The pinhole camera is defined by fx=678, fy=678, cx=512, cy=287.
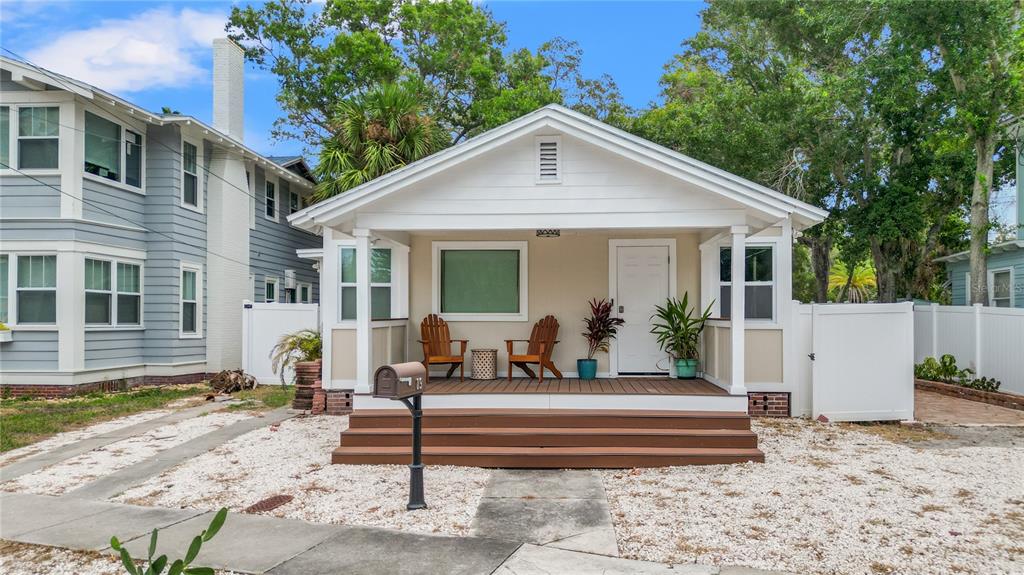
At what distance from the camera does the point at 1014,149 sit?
15.3 meters

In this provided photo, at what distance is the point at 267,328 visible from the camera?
45.7 ft

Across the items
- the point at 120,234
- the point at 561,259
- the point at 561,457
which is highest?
the point at 120,234

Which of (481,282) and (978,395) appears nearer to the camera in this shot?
(481,282)

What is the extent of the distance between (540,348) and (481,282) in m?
1.50

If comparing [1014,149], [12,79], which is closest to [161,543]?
[12,79]

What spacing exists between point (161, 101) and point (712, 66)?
16722 mm

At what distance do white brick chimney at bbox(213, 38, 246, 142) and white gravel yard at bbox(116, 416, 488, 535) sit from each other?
10334mm

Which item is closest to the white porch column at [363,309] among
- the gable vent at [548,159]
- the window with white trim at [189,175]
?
the gable vent at [548,159]

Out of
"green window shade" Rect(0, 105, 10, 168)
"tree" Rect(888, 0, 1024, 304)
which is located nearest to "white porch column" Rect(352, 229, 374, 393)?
"green window shade" Rect(0, 105, 10, 168)

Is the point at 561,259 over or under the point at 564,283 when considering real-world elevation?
over

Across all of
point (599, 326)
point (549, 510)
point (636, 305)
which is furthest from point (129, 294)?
point (549, 510)

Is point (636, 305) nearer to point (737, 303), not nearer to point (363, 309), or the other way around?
point (737, 303)

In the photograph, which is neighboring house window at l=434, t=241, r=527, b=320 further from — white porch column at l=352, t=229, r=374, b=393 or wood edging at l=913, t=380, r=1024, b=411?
wood edging at l=913, t=380, r=1024, b=411

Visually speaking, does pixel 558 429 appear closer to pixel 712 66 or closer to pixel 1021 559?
pixel 1021 559
